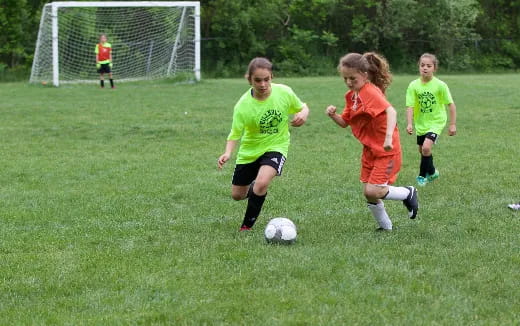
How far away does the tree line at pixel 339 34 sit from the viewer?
110 feet

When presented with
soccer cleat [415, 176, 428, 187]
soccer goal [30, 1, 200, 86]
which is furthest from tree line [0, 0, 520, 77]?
soccer cleat [415, 176, 428, 187]

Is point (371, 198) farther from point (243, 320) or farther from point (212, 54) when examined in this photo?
point (212, 54)

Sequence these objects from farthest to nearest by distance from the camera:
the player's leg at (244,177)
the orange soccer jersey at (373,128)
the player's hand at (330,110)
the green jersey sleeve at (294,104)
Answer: the player's leg at (244,177) < the green jersey sleeve at (294,104) < the orange soccer jersey at (373,128) < the player's hand at (330,110)

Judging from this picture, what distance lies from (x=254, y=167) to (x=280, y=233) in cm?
92

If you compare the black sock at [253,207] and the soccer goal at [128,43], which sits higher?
the black sock at [253,207]

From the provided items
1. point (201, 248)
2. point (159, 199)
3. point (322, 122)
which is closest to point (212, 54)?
point (322, 122)

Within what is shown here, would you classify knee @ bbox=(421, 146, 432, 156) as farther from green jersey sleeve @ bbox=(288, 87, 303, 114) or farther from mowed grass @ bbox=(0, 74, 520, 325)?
green jersey sleeve @ bbox=(288, 87, 303, 114)

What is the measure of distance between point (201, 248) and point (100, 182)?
11.0 ft

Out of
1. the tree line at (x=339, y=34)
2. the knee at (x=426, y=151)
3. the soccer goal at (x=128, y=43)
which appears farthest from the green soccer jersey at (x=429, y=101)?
the tree line at (x=339, y=34)

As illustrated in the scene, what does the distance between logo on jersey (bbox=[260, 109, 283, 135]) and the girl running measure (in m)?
0.48

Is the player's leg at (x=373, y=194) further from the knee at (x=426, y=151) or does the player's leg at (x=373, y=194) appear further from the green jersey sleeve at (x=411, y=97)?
the green jersey sleeve at (x=411, y=97)

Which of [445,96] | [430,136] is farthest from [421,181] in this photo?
[445,96]

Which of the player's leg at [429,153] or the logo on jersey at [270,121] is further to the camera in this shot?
the player's leg at [429,153]

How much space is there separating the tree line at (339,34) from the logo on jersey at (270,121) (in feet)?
85.0
